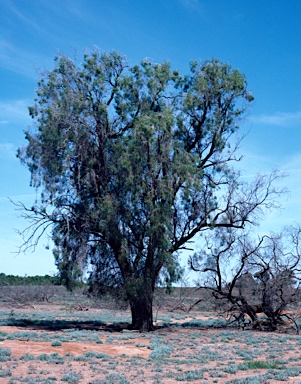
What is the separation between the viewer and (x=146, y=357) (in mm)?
17188

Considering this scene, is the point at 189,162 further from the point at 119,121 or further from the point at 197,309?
the point at 197,309

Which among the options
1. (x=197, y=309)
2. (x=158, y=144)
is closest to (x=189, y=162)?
(x=158, y=144)

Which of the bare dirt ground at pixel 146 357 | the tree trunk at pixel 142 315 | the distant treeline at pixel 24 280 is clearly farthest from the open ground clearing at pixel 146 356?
the distant treeline at pixel 24 280

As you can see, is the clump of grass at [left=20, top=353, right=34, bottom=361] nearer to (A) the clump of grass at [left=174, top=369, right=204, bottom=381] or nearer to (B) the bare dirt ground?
(B) the bare dirt ground

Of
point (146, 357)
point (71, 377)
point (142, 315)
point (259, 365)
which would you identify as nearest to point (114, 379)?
point (71, 377)

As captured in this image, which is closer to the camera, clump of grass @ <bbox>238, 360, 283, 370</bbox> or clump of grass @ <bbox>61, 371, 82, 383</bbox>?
clump of grass @ <bbox>61, 371, 82, 383</bbox>

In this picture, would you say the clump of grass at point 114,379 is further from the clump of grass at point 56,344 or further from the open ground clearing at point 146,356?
the clump of grass at point 56,344

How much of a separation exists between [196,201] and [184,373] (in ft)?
36.3

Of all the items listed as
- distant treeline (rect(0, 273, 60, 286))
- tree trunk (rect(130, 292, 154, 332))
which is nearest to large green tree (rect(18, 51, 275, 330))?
tree trunk (rect(130, 292, 154, 332))

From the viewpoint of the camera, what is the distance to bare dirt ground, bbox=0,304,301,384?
13602 mm

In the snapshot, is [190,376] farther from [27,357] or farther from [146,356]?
[27,357]

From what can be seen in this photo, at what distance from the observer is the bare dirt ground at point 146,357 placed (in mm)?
13602

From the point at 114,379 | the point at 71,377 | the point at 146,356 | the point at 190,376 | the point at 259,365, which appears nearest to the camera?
the point at 71,377

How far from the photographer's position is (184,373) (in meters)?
14.4
